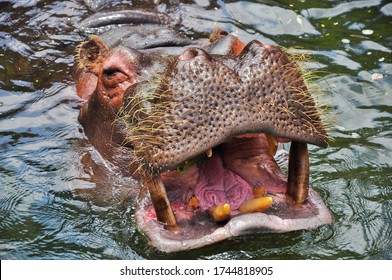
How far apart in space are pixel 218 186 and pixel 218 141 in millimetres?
703

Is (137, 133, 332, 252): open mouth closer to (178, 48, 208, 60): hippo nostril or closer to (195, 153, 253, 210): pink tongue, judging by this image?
(195, 153, 253, 210): pink tongue

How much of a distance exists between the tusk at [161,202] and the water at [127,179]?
0.82ft

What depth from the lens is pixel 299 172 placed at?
427 cm

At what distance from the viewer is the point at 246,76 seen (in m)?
3.94

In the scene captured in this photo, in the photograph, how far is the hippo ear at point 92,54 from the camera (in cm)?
554

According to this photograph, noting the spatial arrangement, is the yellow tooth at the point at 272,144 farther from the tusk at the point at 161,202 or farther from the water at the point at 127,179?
the tusk at the point at 161,202

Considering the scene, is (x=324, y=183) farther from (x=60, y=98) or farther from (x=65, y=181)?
(x=60, y=98)

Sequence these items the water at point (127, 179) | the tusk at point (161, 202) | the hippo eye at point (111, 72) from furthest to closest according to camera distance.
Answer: the hippo eye at point (111, 72)
the water at point (127, 179)
the tusk at point (161, 202)

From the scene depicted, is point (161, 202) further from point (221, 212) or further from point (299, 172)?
point (299, 172)

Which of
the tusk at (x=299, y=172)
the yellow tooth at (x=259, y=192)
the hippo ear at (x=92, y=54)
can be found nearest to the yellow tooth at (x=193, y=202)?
the yellow tooth at (x=259, y=192)

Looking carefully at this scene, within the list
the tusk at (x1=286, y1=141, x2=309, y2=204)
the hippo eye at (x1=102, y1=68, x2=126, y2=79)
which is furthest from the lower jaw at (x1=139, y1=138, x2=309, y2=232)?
the hippo eye at (x1=102, y1=68, x2=126, y2=79)

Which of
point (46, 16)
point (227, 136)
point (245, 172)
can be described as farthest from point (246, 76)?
point (46, 16)

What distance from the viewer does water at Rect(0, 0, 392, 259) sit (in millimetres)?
4535

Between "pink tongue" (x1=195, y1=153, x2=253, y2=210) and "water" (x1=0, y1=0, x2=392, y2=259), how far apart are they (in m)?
0.27
